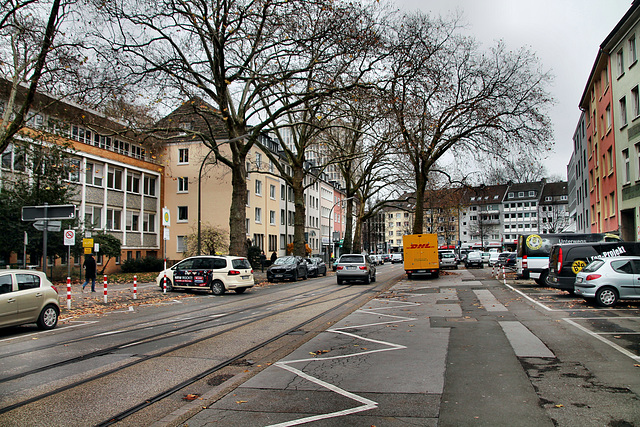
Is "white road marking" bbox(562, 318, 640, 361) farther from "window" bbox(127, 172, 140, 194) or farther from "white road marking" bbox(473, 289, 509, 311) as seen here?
"window" bbox(127, 172, 140, 194)

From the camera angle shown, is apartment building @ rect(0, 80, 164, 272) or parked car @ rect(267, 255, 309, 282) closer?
parked car @ rect(267, 255, 309, 282)

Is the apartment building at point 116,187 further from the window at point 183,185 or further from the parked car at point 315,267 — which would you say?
the parked car at point 315,267

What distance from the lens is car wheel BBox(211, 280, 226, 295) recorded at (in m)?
21.3

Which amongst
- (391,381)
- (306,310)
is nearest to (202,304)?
(306,310)

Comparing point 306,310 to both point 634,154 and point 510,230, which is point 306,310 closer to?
point 634,154

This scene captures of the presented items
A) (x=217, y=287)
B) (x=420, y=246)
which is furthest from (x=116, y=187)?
(x=420, y=246)

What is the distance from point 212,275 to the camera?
2141cm

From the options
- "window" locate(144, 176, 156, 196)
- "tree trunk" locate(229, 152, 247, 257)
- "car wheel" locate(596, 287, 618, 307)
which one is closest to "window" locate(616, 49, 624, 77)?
"car wheel" locate(596, 287, 618, 307)

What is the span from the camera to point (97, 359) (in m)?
8.12

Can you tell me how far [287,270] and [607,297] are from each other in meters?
19.6

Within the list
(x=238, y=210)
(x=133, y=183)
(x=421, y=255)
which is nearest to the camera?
(x=238, y=210)

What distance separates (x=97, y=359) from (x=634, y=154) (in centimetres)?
2742

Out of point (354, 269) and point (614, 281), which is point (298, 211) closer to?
point (354, 269)

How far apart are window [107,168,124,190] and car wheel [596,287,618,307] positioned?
36.3 m
